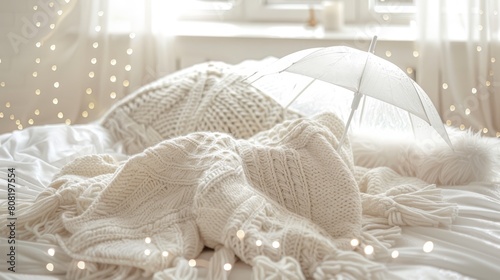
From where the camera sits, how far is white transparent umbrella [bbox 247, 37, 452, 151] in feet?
5.21

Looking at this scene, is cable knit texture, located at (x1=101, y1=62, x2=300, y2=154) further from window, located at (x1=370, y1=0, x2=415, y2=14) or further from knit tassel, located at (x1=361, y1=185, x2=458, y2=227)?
window, located at (x1=370, y1=0, x2=415, y2=14)

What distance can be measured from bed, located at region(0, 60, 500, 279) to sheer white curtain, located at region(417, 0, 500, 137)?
29.6 inches

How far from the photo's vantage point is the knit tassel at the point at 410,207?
167 cm

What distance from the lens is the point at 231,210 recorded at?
1526 millimetres

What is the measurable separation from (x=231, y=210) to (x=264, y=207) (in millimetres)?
81

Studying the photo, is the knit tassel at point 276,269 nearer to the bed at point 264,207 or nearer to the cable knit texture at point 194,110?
the bed at point 264,207

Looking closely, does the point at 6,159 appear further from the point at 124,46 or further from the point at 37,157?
the point at 124,46

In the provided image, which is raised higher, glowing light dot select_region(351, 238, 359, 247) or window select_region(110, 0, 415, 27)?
window select_region(110, 0, 415, 27)

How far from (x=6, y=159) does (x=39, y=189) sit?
0.22 metres

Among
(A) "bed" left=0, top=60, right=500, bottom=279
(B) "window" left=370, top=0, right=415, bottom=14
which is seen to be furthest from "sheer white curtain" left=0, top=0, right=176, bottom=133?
(B) "window" left=370, top=0, right=415, bottom=14

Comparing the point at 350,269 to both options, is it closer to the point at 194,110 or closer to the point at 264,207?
the point at 264,207

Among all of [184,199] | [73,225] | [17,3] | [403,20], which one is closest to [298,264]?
[184,199]

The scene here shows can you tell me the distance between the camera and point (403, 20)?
9.83 feet

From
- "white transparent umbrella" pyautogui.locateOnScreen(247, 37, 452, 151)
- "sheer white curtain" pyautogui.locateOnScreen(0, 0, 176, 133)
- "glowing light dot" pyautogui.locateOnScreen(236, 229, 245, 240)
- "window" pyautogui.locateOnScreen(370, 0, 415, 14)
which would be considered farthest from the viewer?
"window" pyautogui.locateOnScreen(370, 0, 415, 14)
